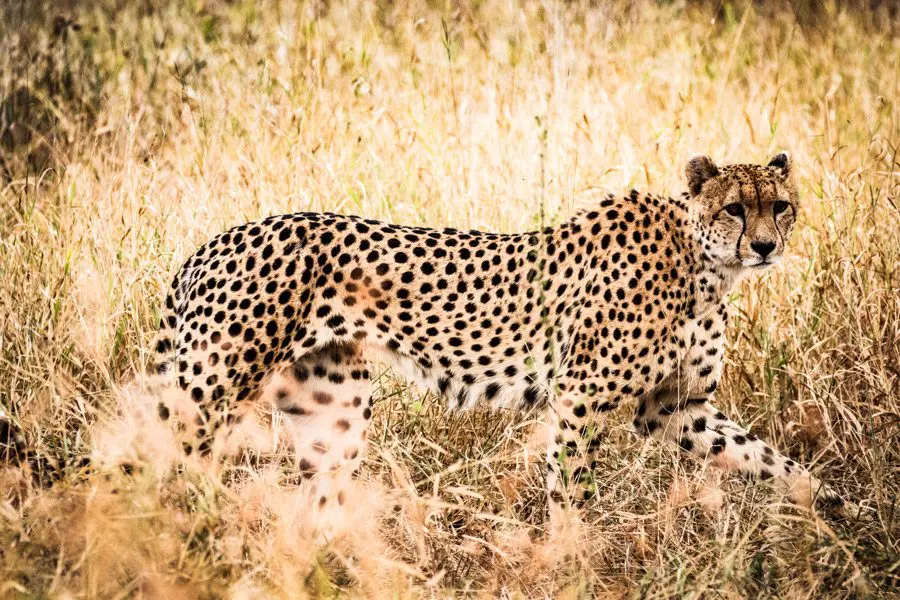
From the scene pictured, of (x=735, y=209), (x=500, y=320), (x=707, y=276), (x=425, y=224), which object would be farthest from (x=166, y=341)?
(x=735, y=209)

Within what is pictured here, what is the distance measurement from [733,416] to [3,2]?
4.81 meters

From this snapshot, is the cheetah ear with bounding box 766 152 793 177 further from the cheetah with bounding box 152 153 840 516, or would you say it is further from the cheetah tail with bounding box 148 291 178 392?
the cheetah tail with bounding box 148 291 178 392

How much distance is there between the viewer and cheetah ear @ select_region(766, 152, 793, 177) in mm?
4070

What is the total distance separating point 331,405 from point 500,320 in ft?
2.21

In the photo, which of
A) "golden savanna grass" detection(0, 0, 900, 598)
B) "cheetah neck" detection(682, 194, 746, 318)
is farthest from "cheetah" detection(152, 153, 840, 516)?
"golden savanna grass" detection(0, 0, 900, 598)

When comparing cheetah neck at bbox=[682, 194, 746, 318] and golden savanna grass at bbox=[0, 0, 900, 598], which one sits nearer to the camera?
golden savanna grass at bbox=[0, 0, 900, 598]

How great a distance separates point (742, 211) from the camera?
3.86 m

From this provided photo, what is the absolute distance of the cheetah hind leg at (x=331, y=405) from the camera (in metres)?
4.11

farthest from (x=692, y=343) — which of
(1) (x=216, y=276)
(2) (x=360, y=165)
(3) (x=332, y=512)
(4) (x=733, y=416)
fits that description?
(2) (x=360, y=165)

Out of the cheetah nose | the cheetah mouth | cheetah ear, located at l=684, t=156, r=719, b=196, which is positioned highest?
cheetah ear, located at l=684, t=156, r=719, b=196

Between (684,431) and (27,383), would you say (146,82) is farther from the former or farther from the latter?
(684,431)

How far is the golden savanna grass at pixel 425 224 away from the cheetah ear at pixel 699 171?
2.11 feet

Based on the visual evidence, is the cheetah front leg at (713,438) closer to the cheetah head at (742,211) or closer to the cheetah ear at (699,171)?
the cheetah head at (742,211)

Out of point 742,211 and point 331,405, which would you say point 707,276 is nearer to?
point 742,211
